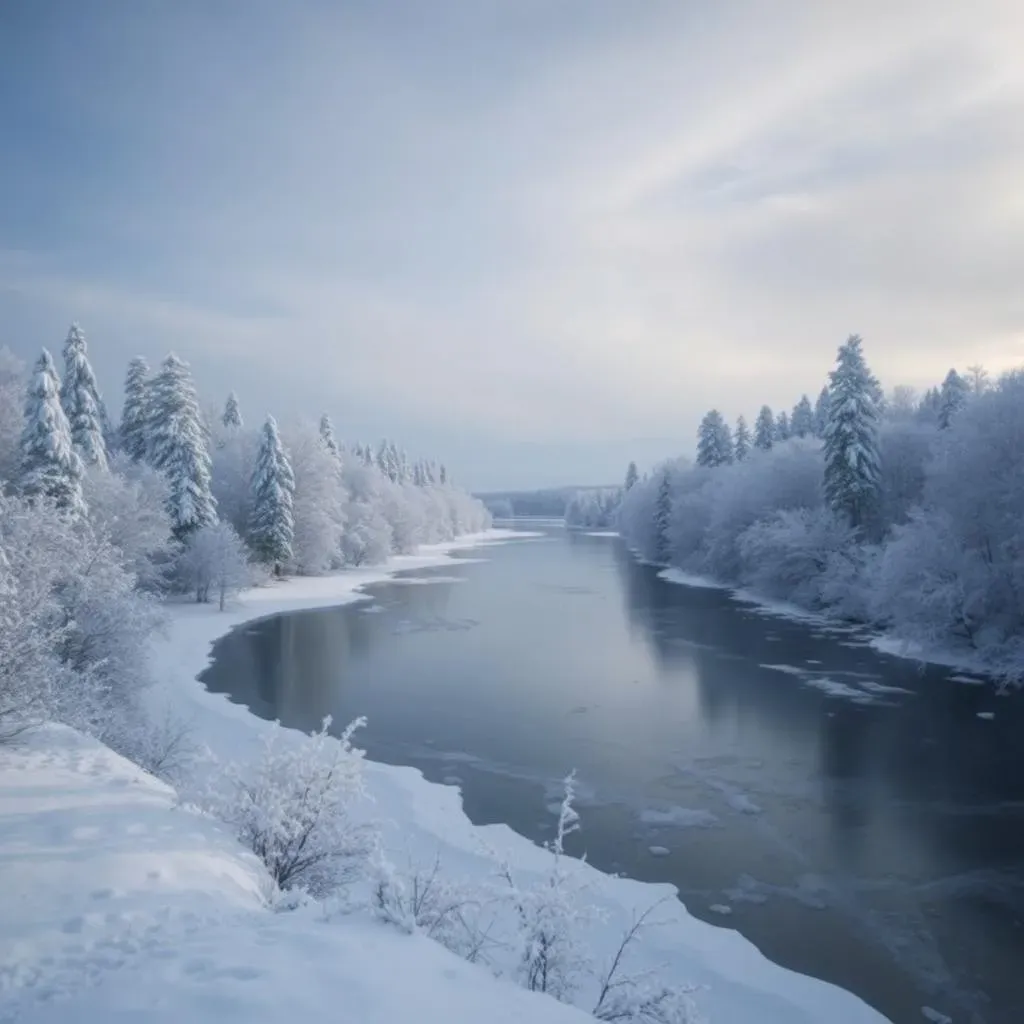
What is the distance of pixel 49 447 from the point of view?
23938 millimetres

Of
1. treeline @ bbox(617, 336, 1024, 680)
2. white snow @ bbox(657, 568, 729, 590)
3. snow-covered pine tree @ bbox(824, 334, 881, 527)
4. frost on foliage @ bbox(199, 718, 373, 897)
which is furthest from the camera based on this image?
white snow @ bbox(657, 568, 729, 590)

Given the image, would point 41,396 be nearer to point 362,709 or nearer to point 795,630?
point 362,709

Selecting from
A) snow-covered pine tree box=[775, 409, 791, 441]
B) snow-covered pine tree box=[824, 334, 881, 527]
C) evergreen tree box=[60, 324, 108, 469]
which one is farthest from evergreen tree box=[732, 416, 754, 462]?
evergreen tree box=[60, 324, 108, 469]

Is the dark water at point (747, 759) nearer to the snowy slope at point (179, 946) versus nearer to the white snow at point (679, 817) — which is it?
the white snow at point (679, 817)

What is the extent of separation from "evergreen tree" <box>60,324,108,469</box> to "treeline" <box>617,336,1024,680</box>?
3477 centimetres

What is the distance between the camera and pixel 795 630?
31078 mm

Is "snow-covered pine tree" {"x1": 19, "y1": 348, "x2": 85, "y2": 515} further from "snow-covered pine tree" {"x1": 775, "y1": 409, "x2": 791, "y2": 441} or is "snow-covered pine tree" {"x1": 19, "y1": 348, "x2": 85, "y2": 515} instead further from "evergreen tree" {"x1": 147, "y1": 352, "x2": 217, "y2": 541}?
"snow-covered pine tree" {"x1": 775, "y1": 409, "x2": 791, "y2": 441}

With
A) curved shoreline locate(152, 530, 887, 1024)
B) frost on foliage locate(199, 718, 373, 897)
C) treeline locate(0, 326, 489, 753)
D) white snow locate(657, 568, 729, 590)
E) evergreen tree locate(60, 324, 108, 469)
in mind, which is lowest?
curved shoreline locate(152, 530, 887, 1024)

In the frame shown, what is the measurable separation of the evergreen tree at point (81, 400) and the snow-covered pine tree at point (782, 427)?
6058 cm

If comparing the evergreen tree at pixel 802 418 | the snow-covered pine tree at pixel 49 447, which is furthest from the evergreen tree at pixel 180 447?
the evergreen tree at pixel 802 418

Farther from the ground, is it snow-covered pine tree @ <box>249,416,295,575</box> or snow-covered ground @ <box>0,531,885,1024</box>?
snow-covered pine tree @ <box>249,416,295,575</box>

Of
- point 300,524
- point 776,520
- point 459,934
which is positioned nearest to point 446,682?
point 459,934

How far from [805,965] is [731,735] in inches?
353

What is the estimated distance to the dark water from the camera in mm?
9258
